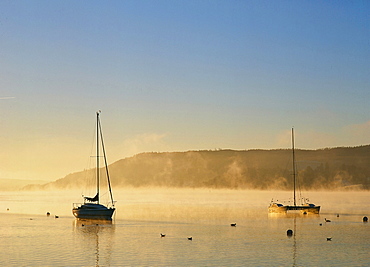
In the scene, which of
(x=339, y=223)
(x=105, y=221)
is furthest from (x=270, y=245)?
(x=105, y=221)

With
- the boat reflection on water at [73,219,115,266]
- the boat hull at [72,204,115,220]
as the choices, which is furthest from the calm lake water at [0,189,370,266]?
the boat hull at [72,204,115,220]

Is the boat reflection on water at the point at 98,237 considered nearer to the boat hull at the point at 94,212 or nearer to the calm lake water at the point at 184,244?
the calm lake water at the point at 184,244

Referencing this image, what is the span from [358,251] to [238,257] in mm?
12858

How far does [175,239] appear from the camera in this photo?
2672 inches

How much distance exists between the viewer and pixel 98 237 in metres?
71.8

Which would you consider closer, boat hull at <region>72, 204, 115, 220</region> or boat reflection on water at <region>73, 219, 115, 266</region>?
boat reflection on water at <region>73, 219, 115, 266</region>

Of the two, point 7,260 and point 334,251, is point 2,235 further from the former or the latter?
point 334,251

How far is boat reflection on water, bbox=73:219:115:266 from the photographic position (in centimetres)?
5353

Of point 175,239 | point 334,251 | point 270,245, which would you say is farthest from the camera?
point 175,239

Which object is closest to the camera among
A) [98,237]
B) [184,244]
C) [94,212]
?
[184,244]

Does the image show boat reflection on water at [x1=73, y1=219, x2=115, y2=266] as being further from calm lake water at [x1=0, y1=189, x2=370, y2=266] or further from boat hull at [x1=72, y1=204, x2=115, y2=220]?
boat hull at [x1=72, y1=204, x2=115, y2=220]

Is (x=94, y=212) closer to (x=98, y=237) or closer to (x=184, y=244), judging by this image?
(x=98, y=237)

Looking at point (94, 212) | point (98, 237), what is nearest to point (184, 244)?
point (98, 237)

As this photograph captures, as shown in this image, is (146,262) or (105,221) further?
(105,221)
